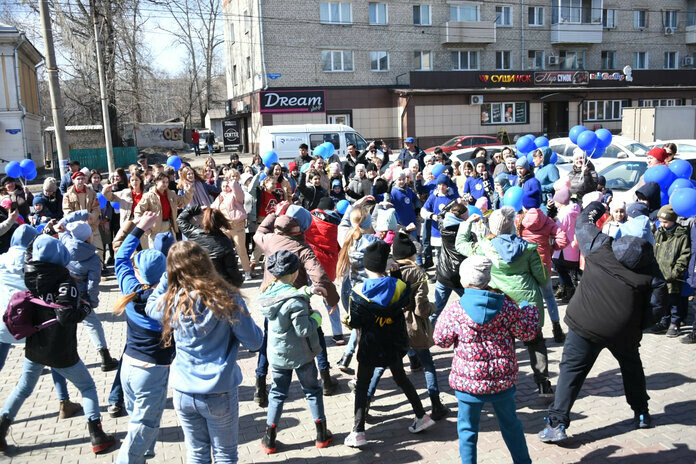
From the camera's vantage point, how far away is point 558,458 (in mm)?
4258

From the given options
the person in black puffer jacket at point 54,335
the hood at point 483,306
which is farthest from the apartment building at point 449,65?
the hood at point 483,306

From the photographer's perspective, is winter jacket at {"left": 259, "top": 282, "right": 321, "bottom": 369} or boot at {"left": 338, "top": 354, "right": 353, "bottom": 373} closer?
winter jacket at {"left": 259, "top": 282, "right": 321, "bottom": 369}

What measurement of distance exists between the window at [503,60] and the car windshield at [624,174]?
28854 mm

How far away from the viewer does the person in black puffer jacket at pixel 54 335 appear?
14.1 ft

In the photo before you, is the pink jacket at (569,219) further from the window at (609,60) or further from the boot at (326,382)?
the window at (609,60)

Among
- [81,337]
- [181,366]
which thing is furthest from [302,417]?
[81,337]

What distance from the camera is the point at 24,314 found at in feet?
14.0

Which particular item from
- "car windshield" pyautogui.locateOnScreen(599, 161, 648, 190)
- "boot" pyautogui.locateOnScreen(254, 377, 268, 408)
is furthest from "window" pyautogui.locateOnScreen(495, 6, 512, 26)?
"boot" pyautogui.locateOnScreen(254, 377, 268, 408)

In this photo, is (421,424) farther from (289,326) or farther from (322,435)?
(289,326)

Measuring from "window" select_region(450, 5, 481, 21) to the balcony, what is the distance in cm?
89

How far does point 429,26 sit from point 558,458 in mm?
35488

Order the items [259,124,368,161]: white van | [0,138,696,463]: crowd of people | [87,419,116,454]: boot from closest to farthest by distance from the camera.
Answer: [0,138,696,463]: crowd of people
[87,419,116,454]: boot
[259,124,368,161]: white van

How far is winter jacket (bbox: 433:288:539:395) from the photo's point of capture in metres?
3.63

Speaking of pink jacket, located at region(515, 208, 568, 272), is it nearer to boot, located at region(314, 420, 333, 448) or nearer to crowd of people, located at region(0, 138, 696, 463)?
crowd of people, located at region(0, 138, 696, 463)
